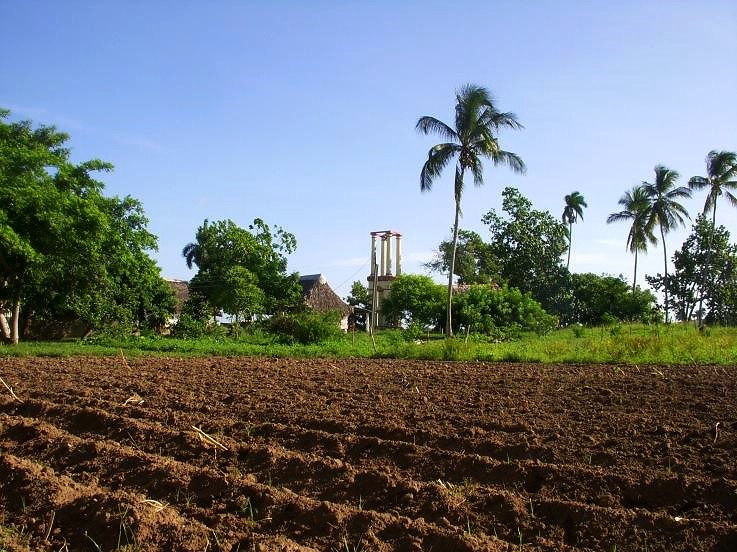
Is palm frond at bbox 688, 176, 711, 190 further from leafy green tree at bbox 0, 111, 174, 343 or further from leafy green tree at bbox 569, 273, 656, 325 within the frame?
leafy green tree at bbox 0, 111, 174, 343

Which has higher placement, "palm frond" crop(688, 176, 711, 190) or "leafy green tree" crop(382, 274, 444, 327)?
"palm frond" crop(688, 176, 711, 190)

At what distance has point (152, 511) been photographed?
4.79 metres

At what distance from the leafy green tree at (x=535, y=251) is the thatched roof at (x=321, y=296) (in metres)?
→ 9.73

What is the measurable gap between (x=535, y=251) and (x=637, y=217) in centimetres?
718

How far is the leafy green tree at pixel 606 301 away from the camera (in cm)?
4169

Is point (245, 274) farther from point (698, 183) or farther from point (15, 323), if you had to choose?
point (698, 183)

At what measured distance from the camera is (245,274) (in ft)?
104

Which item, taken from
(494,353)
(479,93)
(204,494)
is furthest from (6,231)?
(479,93)

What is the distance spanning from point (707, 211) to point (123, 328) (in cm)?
3218

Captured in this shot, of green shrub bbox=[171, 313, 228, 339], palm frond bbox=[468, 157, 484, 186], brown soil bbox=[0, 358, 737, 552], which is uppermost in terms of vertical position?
palm frond bbox=[468, 157, 484, 186]

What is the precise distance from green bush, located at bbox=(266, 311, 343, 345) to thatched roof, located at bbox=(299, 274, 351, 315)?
15802 mm

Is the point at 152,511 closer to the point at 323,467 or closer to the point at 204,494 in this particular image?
the point at 204,494

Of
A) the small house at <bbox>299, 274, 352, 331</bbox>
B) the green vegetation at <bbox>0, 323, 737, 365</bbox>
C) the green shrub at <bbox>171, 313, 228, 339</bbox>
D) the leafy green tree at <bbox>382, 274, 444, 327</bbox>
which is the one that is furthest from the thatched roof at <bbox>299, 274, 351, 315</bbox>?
the green vegetation at <bbox>0, 323, 737, 365</bbox>

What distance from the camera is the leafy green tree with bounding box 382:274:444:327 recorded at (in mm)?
35156
